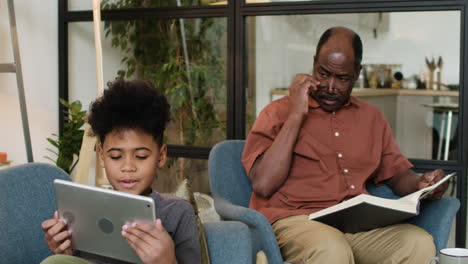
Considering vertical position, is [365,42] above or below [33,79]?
above

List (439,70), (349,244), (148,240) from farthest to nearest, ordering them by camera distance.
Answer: (439,70) < (349,244) < (148,240)

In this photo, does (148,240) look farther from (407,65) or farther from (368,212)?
(407,65)

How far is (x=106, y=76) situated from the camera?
11.8 ft

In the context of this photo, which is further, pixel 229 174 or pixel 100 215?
pixel 229 174

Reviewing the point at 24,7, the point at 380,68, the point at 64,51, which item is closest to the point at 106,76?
the point at 64,51

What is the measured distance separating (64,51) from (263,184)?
1.84 m

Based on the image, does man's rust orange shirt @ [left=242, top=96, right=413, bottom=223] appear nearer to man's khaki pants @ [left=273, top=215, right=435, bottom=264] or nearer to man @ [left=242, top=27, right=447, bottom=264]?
man @ [left=242, top=27, right=447, bottom=264]

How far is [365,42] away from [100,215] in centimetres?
187

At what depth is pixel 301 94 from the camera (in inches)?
95.7

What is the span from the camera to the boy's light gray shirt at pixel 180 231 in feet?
5.24

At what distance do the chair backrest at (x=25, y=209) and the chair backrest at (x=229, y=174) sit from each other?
69cm

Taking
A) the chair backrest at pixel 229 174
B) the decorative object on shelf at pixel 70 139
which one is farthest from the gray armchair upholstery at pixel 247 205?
the decorative object on shelf at pixel 70 139

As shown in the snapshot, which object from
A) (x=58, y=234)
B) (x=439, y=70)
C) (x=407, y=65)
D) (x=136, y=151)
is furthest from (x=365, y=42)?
(x=58, y=234)

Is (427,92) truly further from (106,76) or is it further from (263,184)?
(106,76)
